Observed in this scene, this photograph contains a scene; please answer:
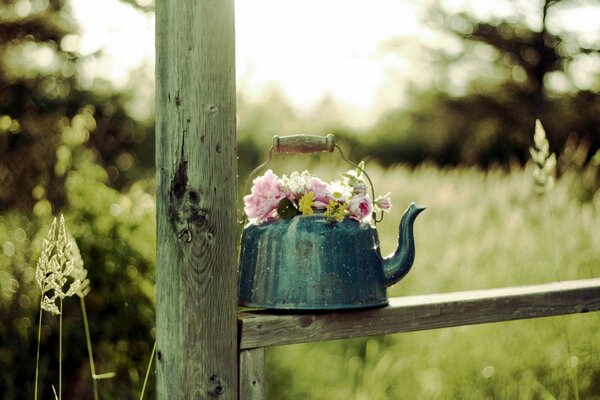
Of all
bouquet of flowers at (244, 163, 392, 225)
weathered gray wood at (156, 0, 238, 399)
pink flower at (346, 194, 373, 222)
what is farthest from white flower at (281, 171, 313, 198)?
weathered gray wood at (156, 0, 238, 399)

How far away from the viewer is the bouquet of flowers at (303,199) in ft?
5.70

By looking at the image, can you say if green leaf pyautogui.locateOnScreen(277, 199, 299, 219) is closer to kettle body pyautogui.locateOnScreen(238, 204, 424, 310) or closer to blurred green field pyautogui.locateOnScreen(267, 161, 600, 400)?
kettle body pyautogui.locateOnScreen(238, 204, 424, 310)

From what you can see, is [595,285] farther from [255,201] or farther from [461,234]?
[461,234]

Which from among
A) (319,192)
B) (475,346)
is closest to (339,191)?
(319,192)

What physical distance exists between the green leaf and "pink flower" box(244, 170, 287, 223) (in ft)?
0.04

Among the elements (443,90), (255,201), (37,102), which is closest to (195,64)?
(255,201)

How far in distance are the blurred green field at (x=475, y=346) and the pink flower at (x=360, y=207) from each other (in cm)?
101

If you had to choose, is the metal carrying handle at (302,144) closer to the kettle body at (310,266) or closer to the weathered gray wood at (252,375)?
the kettle body at (310,266)

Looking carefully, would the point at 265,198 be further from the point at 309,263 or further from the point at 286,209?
the point at 309,263

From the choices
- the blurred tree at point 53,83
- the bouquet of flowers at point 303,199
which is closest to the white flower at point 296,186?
the bouquet of flowers at point 303,199

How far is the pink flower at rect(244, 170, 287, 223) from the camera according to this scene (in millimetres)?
1755

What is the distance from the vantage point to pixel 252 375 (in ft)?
5.30

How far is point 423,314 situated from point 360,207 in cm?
31

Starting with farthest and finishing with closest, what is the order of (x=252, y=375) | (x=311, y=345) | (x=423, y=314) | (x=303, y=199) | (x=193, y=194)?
1. (x=311, y=345)
2. (x=423, y=314)
3. (x=303, y=199)
4. (x=252, y=375)
5. (x=193, y=194)
